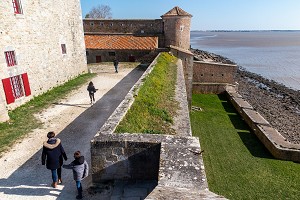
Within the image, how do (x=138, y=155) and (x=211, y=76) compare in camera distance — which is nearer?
(x=138, y=155)

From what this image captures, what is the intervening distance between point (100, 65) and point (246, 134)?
647 inches

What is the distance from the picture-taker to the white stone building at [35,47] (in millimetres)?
12336

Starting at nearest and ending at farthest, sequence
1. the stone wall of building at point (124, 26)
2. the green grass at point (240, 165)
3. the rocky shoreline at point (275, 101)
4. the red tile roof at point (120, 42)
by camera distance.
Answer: the green grass at point (240, 165) < the rocky shoreline at point (275, 101) < the red tile roof at point (120, 42) < the stone wall of building at point (124, 26)

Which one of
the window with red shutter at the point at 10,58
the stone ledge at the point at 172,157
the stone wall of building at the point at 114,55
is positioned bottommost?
the stone ledge at the point at 172,157

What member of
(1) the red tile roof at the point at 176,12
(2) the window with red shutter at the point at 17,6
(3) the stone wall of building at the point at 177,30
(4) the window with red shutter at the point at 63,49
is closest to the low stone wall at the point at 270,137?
(3) the stone wall of building at the point at 177,30

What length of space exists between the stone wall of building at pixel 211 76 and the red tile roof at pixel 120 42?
6.23 meters

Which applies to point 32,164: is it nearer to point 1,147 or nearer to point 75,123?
point 1,147

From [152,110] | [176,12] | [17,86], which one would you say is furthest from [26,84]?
[176,12]

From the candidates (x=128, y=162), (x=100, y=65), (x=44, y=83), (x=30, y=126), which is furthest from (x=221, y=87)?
(x=128, y=162)

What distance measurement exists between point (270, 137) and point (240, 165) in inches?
160

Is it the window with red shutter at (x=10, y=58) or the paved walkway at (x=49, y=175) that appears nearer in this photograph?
the paved walkway at (x=49, y=175)

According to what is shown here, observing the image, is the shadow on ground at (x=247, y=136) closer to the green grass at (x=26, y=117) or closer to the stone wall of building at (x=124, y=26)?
the green grass at (x=26, y=117)

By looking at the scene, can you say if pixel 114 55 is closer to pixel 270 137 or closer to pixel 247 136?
pixel 247 136

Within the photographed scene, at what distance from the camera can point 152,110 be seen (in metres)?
9.05
